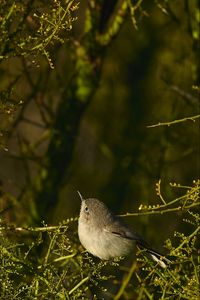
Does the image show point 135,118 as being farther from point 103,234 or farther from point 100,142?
point 103,234

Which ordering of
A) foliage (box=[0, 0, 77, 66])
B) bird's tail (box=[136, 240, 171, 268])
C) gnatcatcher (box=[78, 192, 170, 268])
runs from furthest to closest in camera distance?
gnatcatcher (box=[78, 192, 170, 268])
bird's tail (box=[136, 240, 171, 268])
foliage (box=[0, 0, 77, 66])

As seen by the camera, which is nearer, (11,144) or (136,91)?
(136,91)

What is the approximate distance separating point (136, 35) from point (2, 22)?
7.12 m

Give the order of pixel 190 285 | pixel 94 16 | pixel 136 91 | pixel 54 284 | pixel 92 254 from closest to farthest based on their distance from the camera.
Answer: pixel 190 285, pixel 54 284, pixel 92 254, pixel 94 16, pixel 136 91

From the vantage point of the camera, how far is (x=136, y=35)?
11609 mm

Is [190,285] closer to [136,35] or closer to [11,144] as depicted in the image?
[136,35]

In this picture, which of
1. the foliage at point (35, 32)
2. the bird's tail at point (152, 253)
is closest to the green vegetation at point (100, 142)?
the foliage at point (35, 32)

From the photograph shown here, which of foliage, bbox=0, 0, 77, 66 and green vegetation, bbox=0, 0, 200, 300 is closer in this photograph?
foliage, bbox=0, 0, 77, 66

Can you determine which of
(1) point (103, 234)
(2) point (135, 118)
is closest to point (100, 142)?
(2) point (135, 118)

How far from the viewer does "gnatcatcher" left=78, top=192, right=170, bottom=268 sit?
5.85m

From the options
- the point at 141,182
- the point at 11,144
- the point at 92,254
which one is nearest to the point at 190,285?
the point at 92,254

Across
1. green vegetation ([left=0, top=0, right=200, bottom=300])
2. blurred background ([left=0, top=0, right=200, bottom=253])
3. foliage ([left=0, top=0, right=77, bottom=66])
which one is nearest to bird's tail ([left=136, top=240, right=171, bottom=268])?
green vegetation ([left=0, top=0, right=200, bottom=300])

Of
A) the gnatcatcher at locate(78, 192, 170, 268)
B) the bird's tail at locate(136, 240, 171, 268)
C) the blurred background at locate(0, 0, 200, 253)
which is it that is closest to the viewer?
the bird's tail at locate(136, 240, 171, 268)

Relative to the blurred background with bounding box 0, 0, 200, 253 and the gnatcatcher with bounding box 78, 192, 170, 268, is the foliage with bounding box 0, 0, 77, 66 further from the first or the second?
the blurred background with bounding box 0, 0, 200, 253
